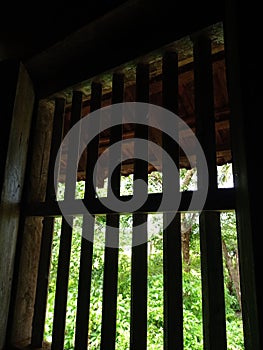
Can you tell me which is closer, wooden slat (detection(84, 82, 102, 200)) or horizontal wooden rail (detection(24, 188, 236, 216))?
horizontal wooden rail (detection(24, 188, 236, 216))

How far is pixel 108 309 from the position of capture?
2.76ft

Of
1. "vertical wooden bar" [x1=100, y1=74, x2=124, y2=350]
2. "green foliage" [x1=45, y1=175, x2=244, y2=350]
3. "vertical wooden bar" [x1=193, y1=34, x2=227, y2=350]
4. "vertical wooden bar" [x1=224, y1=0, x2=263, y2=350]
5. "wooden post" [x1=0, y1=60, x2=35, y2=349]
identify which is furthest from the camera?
"green foliage" [x1=45, y1=175, x2=244, y2=350]

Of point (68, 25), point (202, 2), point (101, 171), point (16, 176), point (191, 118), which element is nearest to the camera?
point (202, 2)

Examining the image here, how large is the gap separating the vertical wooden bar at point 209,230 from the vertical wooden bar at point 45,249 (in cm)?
62

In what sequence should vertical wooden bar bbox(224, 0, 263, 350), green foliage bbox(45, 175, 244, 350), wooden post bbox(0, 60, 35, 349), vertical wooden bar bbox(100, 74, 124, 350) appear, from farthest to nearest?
green foliage bbox(45, 175, 244, 350) < wooden post bbox(0, 60, 35, 349) < vertical wooden bar bbox(100, 74, 124, 350) < vertical wooden bar bbox(224, 0, 263, 350)

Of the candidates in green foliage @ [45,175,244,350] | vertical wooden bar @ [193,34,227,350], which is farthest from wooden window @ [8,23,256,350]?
green foliage @ [45,175,244,350]

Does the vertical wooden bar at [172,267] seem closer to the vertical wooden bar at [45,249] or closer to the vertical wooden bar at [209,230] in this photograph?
the vertical wooden bar at [209,230]

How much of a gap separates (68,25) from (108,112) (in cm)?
35

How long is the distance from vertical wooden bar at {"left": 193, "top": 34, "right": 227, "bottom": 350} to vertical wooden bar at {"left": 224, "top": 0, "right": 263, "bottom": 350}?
111mm

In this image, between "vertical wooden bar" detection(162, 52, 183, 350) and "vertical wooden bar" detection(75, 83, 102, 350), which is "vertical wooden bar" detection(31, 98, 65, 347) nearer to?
"vertical wooden bar" detection(75, 83, 102, 350)

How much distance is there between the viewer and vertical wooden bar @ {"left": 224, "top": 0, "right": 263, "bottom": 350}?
0.48m

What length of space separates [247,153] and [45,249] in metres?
0.87

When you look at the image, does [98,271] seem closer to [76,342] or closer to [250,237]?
[76,342]

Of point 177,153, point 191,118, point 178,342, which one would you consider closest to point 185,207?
point 177,153
